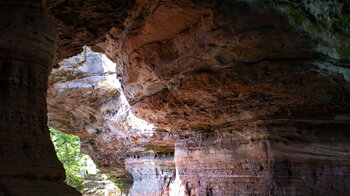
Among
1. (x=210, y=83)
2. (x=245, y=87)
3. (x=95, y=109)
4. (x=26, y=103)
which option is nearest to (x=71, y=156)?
→ (x=95, y=109)

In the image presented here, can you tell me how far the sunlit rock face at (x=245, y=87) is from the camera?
354 centimetres

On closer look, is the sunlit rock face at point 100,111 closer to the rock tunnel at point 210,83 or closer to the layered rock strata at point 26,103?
the rock tunnel at point 210,83

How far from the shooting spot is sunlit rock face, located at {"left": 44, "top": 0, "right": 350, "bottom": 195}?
3.54 metres

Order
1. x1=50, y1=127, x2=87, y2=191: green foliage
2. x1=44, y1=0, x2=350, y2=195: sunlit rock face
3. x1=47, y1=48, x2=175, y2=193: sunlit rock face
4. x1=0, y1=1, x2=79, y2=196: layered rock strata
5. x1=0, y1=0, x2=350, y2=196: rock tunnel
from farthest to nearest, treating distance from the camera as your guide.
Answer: x1=50, y1=127, x2=87, y2=191: green foliage → x1=47, y1=48, x2=175, y2=193: sunlit rock face → x1=44, y1=0, x2=350, y2=195: sunlit rock face → x1=0, y1=0, x2=350, y2=196: rock tunnel → x1=0, y1=1, x2=79, y2=196: layered rock strata

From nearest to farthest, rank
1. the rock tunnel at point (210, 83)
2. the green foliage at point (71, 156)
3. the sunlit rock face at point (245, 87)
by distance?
the rock tunnel at point (210, 83) < the sunlit rock face at point (245, 87) < the green foliage at point (71, 156)

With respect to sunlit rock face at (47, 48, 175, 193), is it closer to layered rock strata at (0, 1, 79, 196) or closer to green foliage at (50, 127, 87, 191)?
green foliage at (50, 127, 87, 191)

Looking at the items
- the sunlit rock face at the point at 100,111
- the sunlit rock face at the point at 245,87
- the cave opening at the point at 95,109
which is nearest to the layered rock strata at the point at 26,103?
the sunlit rock face at the point at 245,87

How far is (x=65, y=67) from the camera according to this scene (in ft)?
27.9

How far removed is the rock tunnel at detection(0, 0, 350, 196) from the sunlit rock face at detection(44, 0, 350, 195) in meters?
0.02

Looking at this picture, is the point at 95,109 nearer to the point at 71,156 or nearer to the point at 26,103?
the point at 71,156

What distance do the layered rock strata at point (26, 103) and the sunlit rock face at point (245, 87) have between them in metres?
0.97

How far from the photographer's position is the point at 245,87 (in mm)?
4426

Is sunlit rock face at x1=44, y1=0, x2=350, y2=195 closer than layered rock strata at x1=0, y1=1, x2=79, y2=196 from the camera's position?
No

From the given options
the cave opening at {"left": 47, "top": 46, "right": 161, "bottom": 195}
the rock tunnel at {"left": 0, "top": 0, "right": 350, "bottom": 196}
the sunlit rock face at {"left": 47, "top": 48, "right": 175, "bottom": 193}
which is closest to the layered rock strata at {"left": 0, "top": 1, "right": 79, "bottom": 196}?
the rock tunnel at {"left": 0, "top": 0, "right": 350, "bottom": 196}
